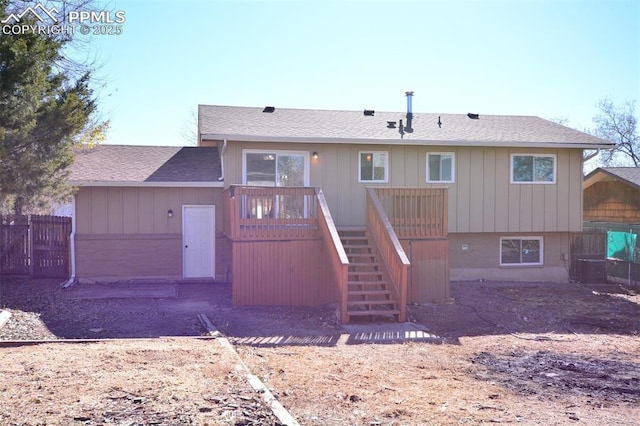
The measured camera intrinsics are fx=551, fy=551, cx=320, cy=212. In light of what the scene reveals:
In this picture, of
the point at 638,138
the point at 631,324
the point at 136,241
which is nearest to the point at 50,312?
the point at 136,241

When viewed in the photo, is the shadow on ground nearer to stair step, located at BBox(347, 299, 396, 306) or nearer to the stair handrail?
stair step, located at BBox(347, 299, 396, 306)

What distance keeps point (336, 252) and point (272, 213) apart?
1879 mm

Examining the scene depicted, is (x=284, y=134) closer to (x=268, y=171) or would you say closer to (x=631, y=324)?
(x=268, y=171)

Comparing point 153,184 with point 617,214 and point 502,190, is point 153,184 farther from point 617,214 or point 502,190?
point 617,214

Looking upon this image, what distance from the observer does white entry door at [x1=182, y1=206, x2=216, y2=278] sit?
1404 cm

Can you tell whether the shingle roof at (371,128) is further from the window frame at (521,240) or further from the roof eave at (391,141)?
the window frame at (521,240)

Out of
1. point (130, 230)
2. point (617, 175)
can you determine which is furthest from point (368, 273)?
point (617, 175)

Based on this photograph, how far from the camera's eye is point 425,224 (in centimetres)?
1203

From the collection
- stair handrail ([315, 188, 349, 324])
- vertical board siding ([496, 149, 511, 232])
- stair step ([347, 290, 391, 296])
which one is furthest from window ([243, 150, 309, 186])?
vertical board siding ([496, 149, 511, 232])

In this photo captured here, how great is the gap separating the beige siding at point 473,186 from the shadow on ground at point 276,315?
2.17 m

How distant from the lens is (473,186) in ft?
48.1

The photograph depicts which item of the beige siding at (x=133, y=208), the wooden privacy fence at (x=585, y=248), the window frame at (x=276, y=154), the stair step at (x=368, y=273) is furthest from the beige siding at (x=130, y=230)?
the wooden privacy fence at (x=585, y=248)

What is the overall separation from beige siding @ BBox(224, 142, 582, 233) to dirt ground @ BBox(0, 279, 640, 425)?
2805mm

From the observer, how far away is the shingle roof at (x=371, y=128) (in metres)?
13.5
